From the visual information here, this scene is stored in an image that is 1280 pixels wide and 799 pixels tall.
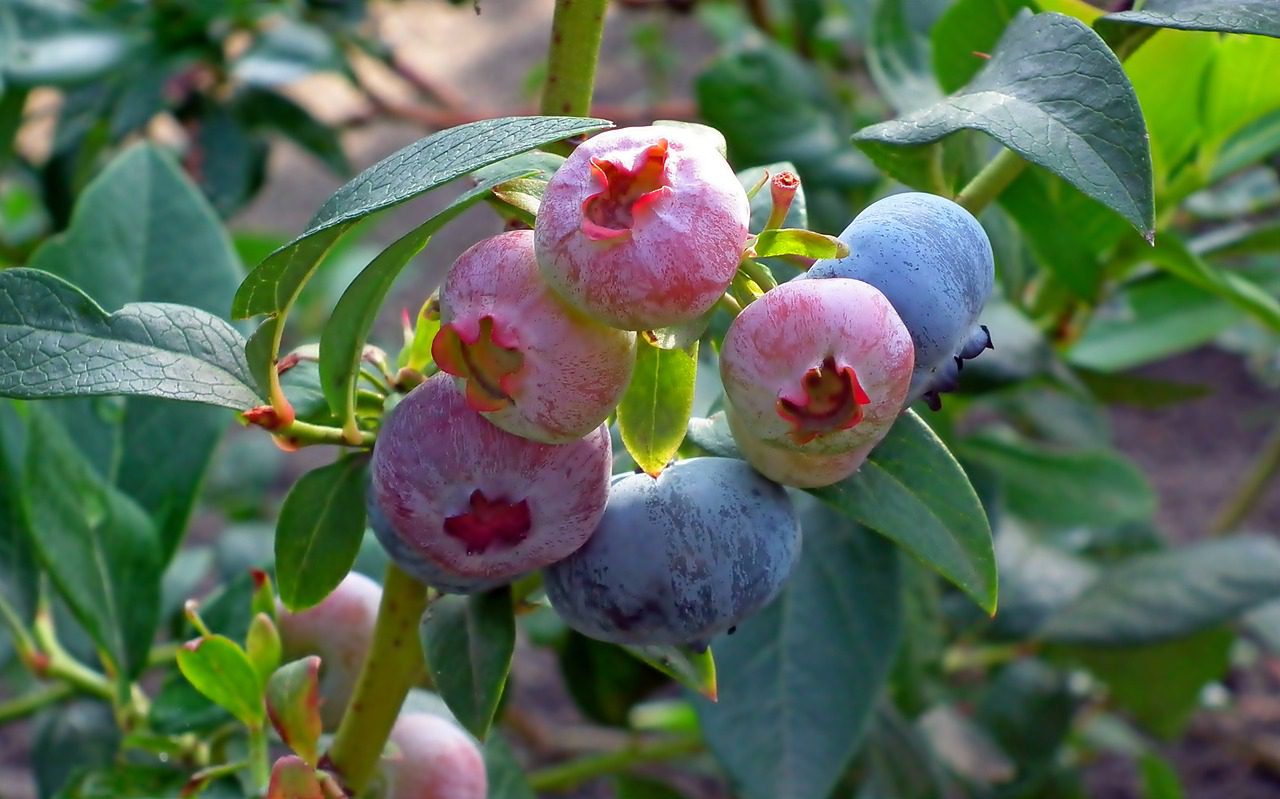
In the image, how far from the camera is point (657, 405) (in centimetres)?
45

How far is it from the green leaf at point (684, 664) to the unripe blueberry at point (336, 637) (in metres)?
0.18

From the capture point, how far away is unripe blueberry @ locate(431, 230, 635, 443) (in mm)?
389

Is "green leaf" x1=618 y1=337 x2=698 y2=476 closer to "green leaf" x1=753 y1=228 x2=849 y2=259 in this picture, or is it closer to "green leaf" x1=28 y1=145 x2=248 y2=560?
"green leaf" x1=753 y1=228 x2=849 y2=259

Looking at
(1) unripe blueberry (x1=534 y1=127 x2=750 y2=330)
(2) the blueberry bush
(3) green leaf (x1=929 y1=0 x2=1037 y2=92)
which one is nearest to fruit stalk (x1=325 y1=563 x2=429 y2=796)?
(2) the blueberry bush

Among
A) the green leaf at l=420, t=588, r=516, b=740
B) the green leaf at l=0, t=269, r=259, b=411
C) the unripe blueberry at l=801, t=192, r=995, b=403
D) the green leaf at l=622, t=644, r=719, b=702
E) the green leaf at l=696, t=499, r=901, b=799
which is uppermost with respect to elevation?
the unripe blueberry at l=801, t=192, r=995, b=403

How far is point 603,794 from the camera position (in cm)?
191

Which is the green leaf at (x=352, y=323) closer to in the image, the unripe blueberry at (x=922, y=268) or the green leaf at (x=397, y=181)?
the green leaf at (x=397, y=181)

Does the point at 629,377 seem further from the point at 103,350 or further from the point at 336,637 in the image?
the point at 336,637

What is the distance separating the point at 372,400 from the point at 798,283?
0.66 feet

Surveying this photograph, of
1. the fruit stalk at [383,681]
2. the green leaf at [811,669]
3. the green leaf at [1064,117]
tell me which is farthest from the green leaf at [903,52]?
the fruit stalk at [383,681]

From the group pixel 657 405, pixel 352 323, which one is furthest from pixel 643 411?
pixel 352 323

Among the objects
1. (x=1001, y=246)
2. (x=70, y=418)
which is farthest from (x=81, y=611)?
(x=1001, y=246)

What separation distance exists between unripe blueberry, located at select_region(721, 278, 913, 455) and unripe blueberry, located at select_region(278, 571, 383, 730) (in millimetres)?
316

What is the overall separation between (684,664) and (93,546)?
18.6 inches
